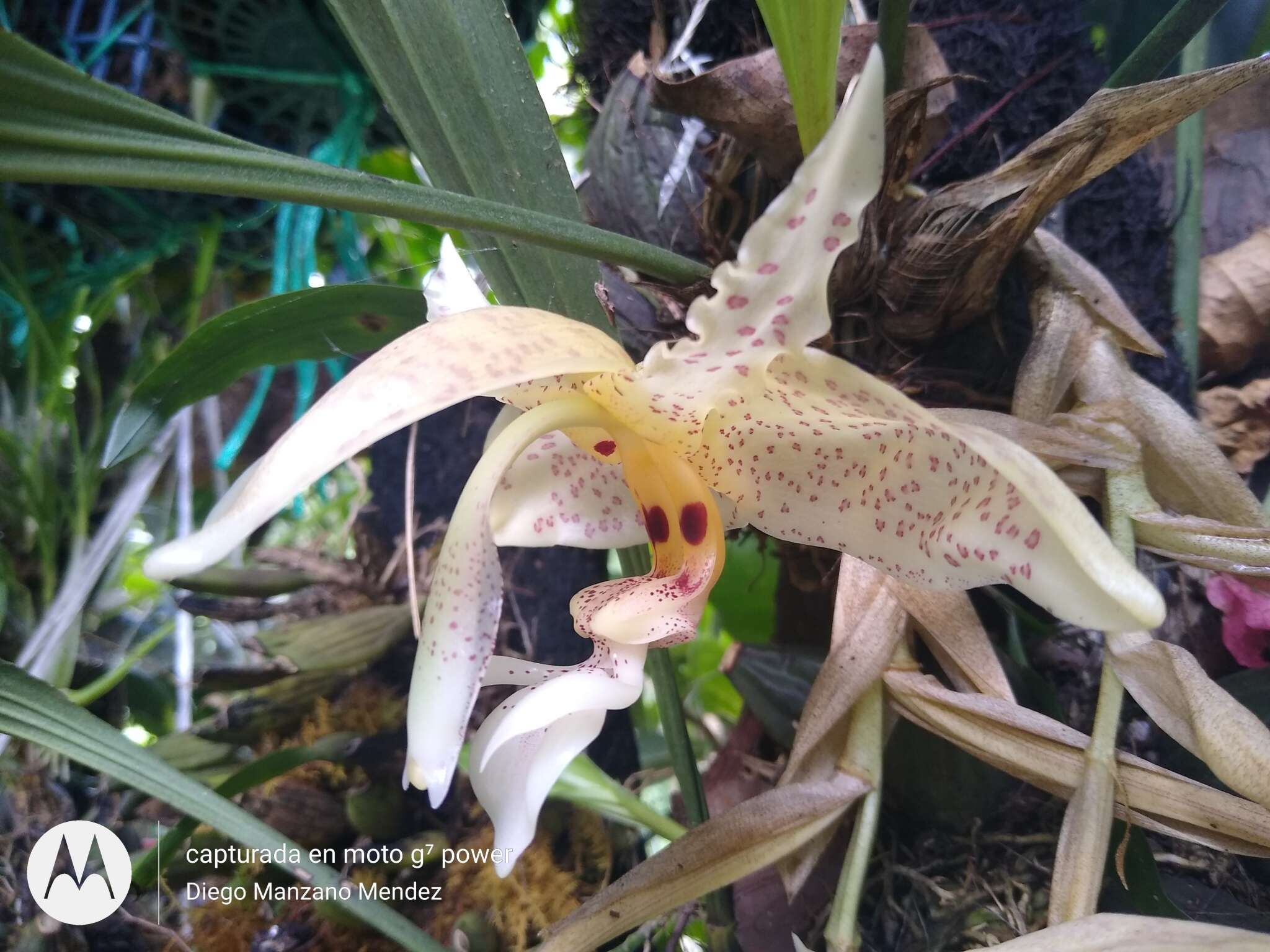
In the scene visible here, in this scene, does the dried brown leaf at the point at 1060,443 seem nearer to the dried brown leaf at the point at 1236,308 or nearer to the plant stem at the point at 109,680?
the dried brown leaf at the point at 1236,308

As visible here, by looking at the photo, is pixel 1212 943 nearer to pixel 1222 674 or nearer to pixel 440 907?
pixel 1222 674

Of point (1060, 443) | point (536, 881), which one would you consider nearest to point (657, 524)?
point (1060, 443)

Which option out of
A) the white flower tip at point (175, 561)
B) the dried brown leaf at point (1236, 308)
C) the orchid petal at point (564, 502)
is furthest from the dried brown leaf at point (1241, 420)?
the white flower tip at point (175, 561)

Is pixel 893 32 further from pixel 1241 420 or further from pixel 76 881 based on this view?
pixel 76 881

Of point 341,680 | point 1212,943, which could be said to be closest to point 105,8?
point 341,680

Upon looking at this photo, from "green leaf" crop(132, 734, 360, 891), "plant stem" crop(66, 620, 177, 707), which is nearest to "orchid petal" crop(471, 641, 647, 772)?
"green leaf" crop(132, 734, 360, 891)

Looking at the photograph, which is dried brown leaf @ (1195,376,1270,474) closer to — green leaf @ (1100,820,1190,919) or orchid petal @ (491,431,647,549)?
green leaf @ (1100,820,1190,919)
